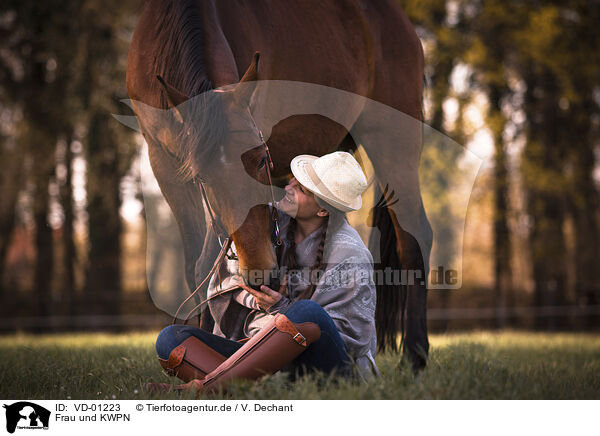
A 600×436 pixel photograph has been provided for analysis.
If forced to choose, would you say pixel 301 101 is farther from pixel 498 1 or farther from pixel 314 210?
pixel 498 1

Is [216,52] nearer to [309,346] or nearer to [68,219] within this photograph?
[309,346]

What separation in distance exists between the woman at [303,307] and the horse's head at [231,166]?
199 millimetres

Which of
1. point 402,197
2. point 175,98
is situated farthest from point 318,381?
point 402,197

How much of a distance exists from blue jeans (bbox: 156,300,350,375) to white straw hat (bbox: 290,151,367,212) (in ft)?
1.68

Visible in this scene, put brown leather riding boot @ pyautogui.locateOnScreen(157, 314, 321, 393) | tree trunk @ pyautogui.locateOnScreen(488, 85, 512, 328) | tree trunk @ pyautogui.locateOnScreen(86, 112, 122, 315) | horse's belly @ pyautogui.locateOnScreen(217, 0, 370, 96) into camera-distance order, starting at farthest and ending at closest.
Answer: tree trunk @ pyautogui.locateOnScreen(488, 85, 512, 328) < tree trunk @ pyautogui.locateOnScreen(86, 112, 122, 315) < horse's belly @ pyautogui.locateOnScreen(217, 0, 370, 96) < brown leather riding boot @ pyautogui.locateOnScreen(157, 314, 321, 393)

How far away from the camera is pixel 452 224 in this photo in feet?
28.3

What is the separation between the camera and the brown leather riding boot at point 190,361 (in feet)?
8.33

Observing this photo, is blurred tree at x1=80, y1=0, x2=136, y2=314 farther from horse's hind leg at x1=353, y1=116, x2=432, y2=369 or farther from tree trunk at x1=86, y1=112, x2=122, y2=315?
horse's hind leg at x1=353, y1=116, x2=432, y2=369

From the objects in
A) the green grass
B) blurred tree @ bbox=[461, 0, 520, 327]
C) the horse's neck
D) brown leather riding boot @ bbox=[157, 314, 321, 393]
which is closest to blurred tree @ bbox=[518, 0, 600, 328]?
blurred tree @ bbox=[461, 0, 520, 327]

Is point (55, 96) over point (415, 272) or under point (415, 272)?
over

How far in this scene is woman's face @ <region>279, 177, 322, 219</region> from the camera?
106 inches
